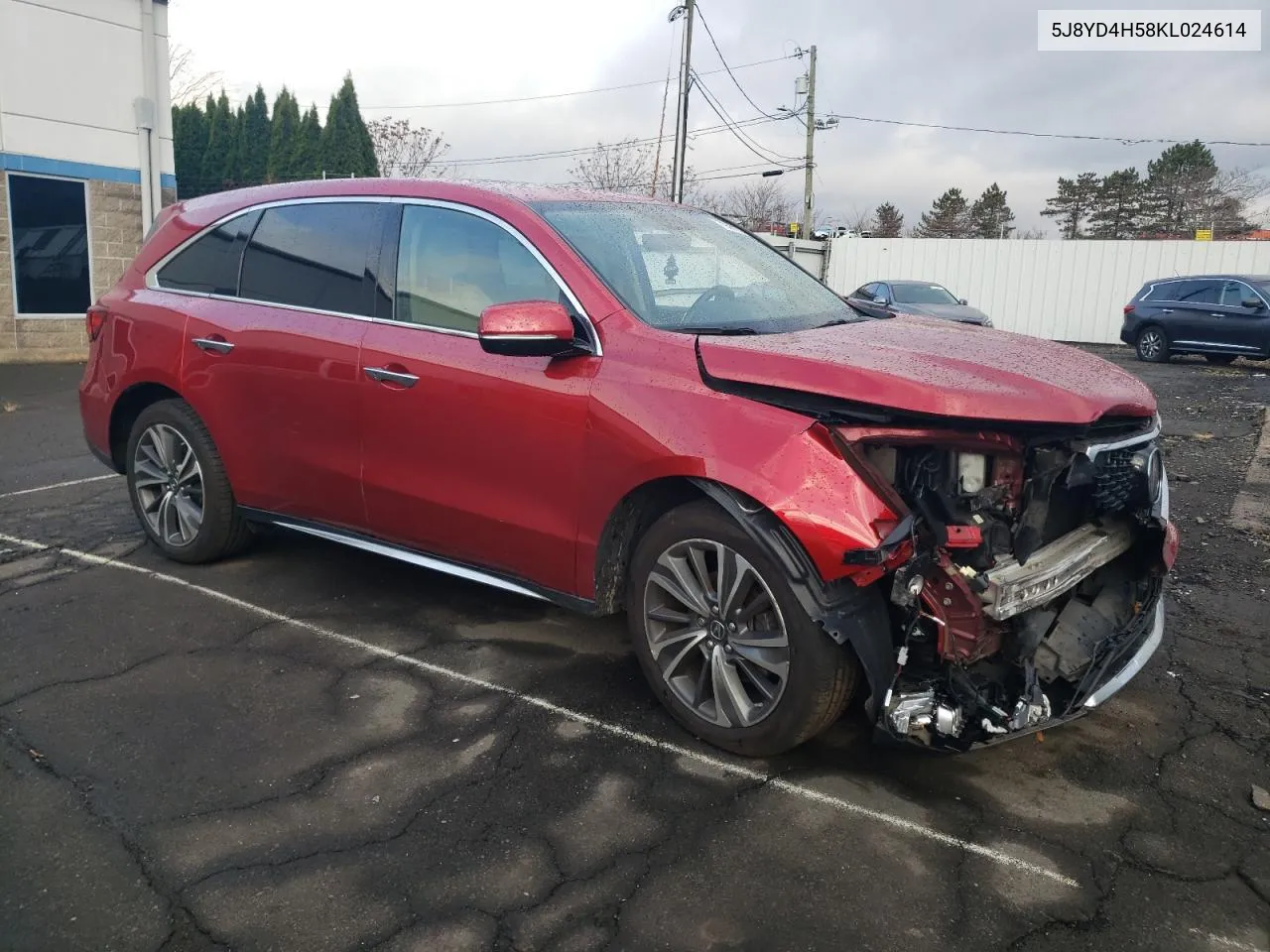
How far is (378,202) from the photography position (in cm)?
429

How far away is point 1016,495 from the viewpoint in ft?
10.3

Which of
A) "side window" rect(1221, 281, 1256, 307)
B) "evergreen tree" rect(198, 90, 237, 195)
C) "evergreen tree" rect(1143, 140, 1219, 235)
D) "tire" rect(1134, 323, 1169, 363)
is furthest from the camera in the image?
"evergreen tree" rect(1143, 140, 1219, 235)

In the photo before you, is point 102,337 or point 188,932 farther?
point 102,337

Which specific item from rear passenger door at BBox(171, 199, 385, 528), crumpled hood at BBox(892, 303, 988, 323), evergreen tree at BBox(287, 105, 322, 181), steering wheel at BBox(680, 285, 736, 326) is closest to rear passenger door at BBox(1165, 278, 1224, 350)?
crumpled hood at BBox(892, 303, 988, 323)

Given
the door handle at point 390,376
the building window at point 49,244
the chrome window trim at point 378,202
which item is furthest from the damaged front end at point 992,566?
the building window at point 49,244

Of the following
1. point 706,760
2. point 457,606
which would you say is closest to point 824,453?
point 706,760

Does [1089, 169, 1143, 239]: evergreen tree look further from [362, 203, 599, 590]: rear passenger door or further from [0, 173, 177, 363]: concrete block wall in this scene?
[362, 203, 599, 590]: rear passenger door

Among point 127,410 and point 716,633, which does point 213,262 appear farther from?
point 716,633

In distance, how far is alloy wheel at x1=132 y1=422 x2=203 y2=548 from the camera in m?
4.95

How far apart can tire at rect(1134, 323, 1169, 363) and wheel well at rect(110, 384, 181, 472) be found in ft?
58.4

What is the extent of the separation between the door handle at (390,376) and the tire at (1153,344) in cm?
1769

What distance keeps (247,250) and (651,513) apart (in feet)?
8.41

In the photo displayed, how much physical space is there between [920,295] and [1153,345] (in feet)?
14.6

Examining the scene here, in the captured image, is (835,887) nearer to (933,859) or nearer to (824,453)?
(933,859)
